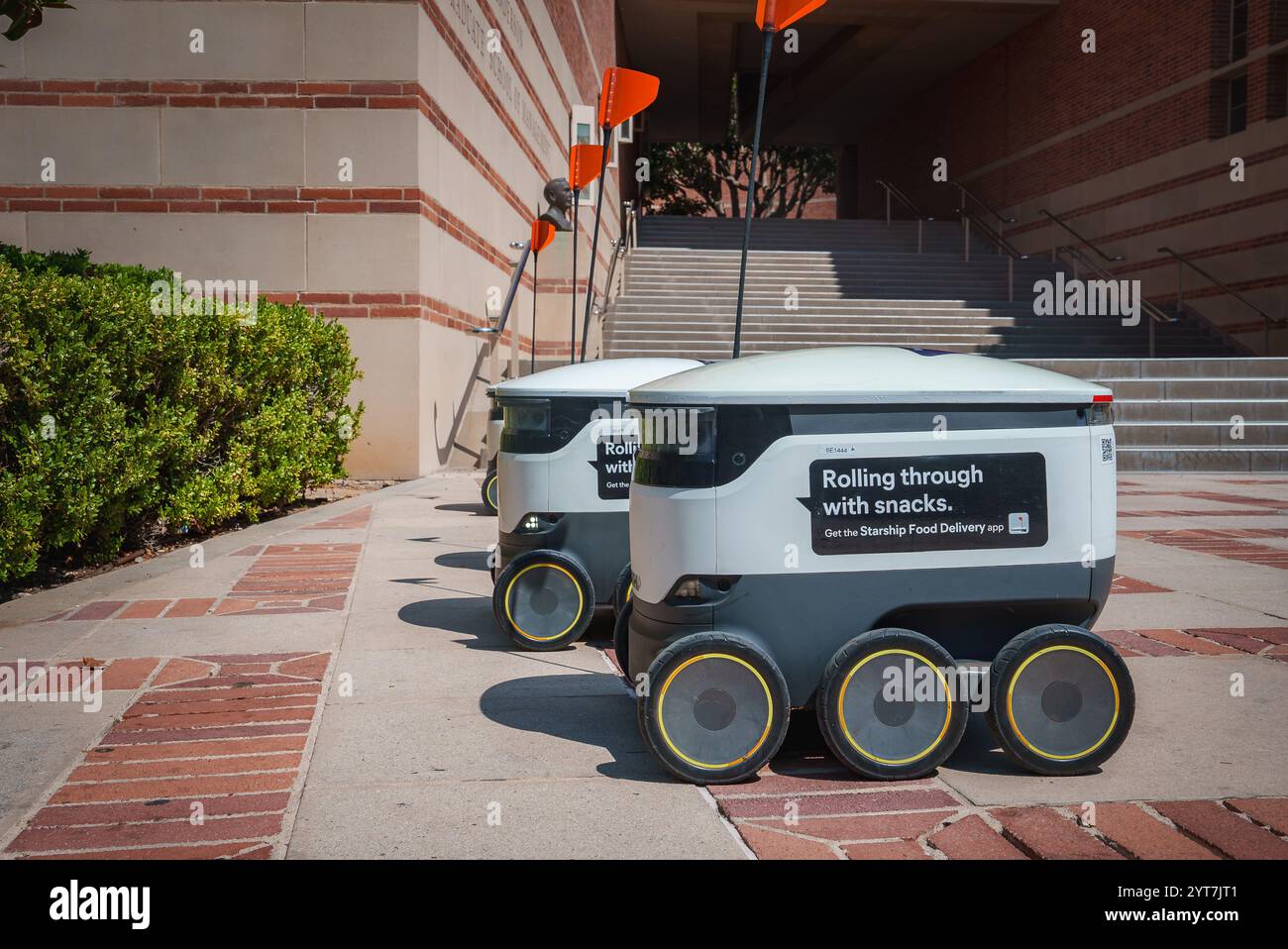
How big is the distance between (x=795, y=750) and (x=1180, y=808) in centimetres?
114

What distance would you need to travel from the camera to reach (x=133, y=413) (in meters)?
7.26

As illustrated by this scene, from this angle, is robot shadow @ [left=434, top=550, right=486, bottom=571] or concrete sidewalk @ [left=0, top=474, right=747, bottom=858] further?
robot shadow @ [left=434, top=550, right=486, bottom=571]

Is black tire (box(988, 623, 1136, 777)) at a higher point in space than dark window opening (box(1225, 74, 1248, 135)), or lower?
lower

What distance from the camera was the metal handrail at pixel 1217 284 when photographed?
1939 cm

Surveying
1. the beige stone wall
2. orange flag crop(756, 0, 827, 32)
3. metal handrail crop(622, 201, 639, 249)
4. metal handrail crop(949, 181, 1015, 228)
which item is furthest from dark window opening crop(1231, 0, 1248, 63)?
orange flag crop(756, 0, 827, 32)

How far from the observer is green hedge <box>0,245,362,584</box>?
240 inches

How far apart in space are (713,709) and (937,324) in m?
18.1

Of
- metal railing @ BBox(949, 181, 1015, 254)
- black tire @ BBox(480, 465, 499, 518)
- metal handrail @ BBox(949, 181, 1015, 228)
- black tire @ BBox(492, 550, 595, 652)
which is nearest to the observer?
black tire @ BBox(492, 550, 595, 652)

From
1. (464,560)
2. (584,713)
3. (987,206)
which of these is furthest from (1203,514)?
(987,206)

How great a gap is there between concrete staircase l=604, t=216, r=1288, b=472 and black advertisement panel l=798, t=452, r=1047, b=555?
41.7 ft

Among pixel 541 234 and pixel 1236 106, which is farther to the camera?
pixel 1236 106

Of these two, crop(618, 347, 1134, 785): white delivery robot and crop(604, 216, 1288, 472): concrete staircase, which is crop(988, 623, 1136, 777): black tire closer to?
crop(618, 347, 1134, 785): white delivery robot

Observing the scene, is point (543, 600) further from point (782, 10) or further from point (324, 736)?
point (782, 10)
